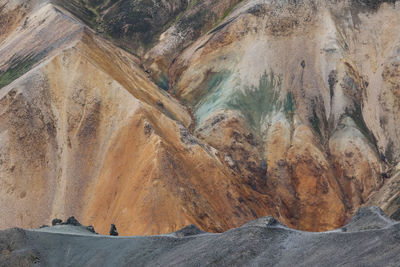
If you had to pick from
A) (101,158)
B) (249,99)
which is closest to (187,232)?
(101,158)

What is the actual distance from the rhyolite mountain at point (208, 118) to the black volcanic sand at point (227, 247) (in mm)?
9194

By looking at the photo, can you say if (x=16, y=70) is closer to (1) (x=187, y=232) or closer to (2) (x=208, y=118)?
(2) (x=208, y=118)

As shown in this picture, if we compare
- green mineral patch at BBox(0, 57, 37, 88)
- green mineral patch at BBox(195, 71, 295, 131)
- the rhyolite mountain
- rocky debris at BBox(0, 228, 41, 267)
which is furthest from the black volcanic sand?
green mineral patch at BBox(0, 57, 37, 88)

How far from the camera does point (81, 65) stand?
45031 mm

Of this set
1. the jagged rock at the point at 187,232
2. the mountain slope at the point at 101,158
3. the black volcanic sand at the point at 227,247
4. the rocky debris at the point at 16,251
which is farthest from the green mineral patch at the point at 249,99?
the rocky debris at the point at 16,251

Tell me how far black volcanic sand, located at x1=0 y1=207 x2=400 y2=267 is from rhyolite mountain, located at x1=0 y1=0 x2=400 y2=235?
9194mm

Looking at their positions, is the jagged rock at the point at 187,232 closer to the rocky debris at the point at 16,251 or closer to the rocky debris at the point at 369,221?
the rocky debris at the point at 16,251

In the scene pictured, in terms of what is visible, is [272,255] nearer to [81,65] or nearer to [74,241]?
[74,241]

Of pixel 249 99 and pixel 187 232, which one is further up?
pixel 249 99

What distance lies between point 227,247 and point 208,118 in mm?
24451

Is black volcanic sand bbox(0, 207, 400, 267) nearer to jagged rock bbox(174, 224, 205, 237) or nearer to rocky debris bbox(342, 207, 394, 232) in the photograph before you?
rocky debris bbox(342, 207, 394, 232)

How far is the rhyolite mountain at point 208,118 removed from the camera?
39.1m

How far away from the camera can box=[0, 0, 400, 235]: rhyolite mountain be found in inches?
1539

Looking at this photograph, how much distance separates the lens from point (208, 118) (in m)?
48.0
